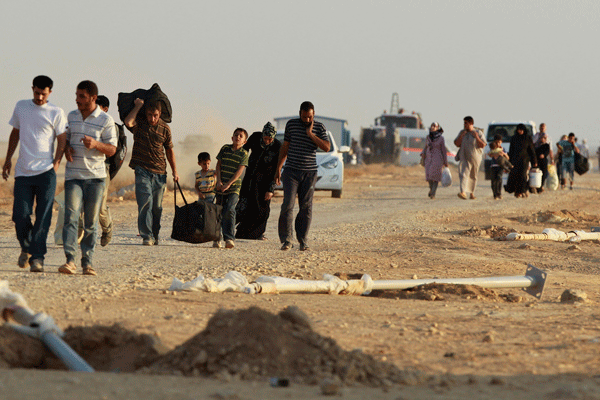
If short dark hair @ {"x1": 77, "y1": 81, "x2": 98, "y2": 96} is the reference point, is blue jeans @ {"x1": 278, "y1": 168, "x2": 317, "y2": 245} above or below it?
below

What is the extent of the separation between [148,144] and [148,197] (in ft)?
2.04

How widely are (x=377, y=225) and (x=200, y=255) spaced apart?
16.5 ft

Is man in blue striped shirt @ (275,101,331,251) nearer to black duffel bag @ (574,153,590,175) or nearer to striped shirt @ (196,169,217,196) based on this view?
striped shirt @ (196,169,217,196)

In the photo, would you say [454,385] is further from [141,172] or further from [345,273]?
[141,172]

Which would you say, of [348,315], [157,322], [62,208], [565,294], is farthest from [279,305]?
[62,208]

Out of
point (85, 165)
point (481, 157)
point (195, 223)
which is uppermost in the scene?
point (481, 157)

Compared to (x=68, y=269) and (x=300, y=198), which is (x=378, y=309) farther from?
(x=300, y=198)

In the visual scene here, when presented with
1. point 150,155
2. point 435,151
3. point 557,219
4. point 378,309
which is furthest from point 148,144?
point 435,151

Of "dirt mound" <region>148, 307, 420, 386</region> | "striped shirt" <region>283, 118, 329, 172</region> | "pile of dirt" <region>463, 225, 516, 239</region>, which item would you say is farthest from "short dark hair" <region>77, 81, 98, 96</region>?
"pile of dirt" <region>463, 225, 516, 239</region>

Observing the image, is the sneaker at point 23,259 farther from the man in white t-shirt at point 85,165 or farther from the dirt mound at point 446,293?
the dirt mound at point 446,293

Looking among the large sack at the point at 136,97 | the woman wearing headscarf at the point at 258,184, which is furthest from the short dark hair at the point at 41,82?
the woman wearing headscarf at the point at 258,184

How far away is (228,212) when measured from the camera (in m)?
10.4

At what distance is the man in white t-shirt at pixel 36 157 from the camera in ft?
24.2

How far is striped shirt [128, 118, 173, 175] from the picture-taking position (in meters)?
9.83
